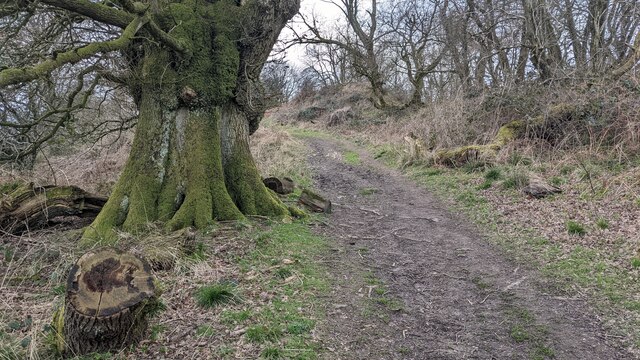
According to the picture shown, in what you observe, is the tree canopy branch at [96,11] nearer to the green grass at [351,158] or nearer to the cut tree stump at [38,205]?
the cut tree stump at [38,205]

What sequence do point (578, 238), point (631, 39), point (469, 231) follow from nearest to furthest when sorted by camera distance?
point (578, 238)
point (469, 231)
point (631, 39)

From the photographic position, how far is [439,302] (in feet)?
15.1

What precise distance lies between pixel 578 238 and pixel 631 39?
1000 centimetres

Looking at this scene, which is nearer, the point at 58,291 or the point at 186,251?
the point at 58,291

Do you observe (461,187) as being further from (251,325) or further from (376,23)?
(376,23)

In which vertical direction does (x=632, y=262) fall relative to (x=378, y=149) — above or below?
below

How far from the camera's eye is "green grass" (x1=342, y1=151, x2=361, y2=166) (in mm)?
14067

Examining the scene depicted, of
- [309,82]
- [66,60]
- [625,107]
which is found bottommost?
[625,107]

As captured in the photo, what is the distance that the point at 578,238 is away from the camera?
5.90m

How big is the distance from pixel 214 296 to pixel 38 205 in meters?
3.39

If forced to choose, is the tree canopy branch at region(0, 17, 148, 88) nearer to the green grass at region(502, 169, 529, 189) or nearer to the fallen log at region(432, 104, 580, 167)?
the green grass at region(502, 169, 529, 189)

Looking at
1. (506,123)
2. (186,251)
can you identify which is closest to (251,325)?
(186,251)

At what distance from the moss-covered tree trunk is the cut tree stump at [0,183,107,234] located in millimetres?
606

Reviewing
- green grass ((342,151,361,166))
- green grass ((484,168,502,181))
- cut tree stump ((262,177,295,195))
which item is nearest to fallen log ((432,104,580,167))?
green grass ((484,168,502,181))
